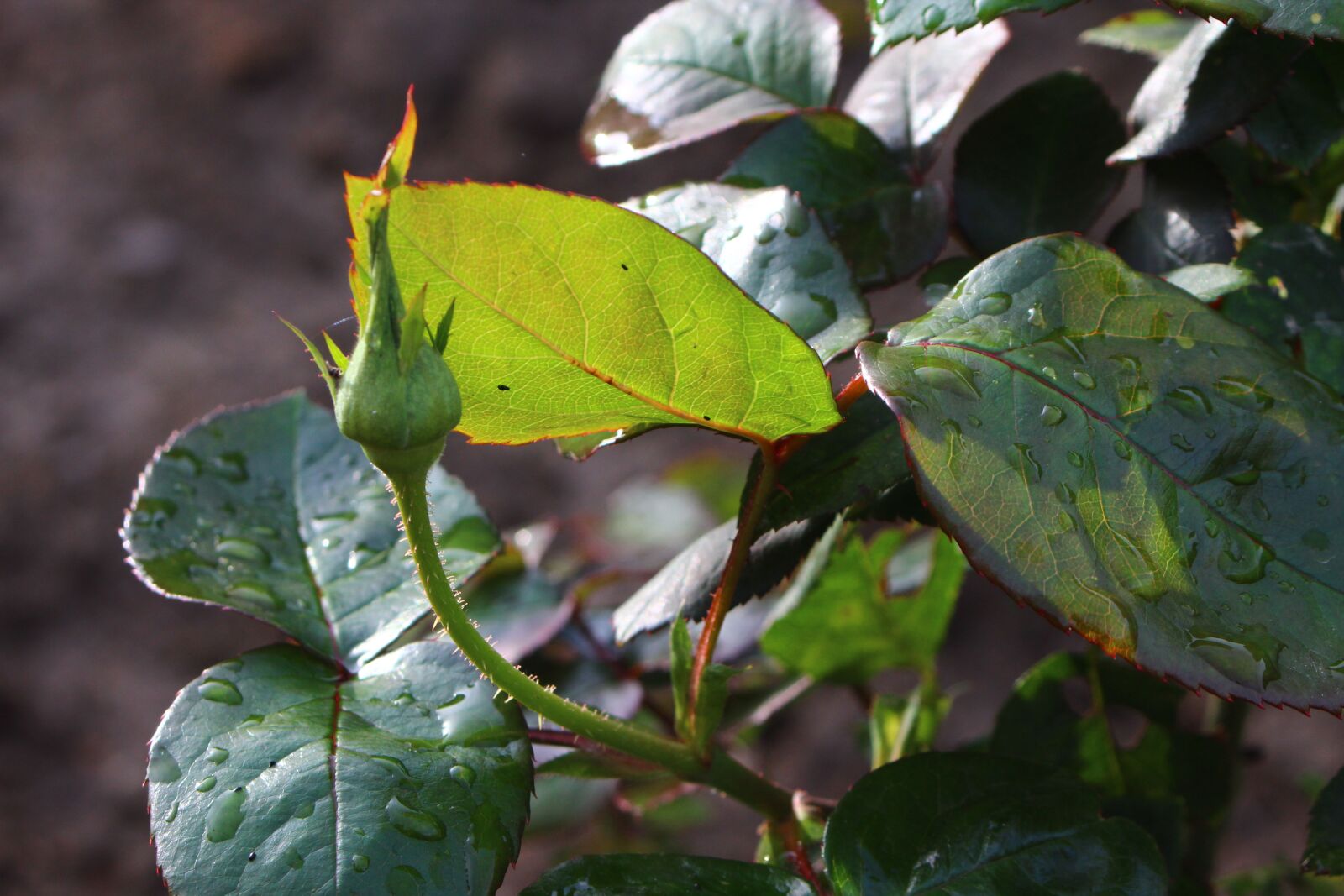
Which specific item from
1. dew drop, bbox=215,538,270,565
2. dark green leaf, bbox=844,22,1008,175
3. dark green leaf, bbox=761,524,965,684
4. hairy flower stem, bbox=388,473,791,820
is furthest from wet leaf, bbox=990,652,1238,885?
dew drop, bbox=215,538,270,565

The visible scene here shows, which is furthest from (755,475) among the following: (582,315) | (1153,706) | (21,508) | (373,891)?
(21,508)

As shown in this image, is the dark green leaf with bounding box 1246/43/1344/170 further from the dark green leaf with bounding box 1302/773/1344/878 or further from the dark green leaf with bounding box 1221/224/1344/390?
the dark green leaf with bounding box 1302/773/1344/878

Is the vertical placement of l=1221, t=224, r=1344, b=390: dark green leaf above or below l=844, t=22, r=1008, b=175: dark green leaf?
below

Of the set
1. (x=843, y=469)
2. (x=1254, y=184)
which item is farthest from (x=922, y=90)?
(x=843, y=469)

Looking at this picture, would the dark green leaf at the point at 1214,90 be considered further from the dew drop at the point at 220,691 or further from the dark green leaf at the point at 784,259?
the dew drop at the point at 220,691

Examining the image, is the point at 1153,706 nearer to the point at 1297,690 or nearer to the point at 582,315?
the point at 1297,690

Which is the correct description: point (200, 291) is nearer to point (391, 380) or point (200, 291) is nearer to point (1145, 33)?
point (1145, 33)
